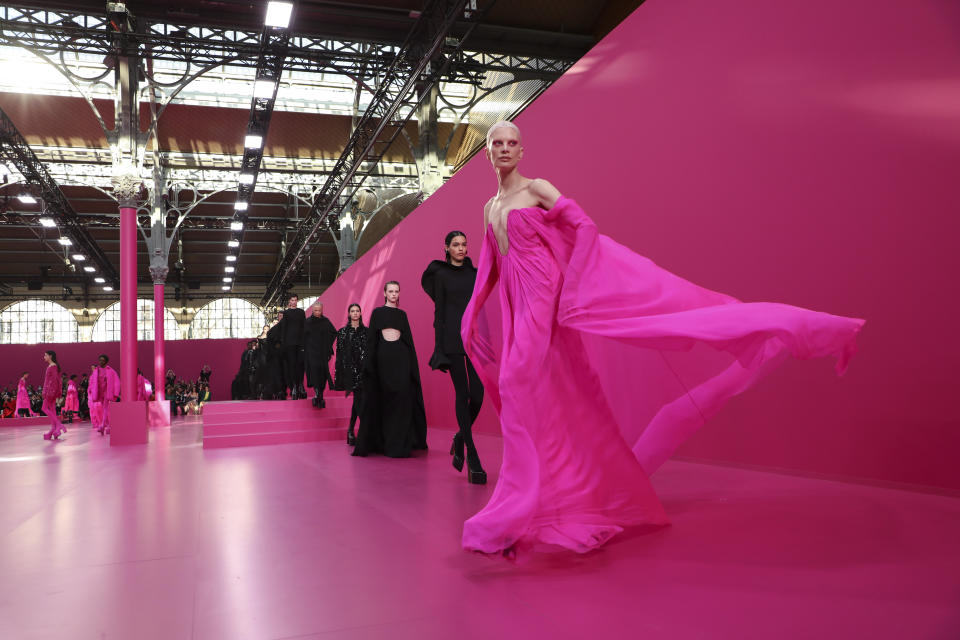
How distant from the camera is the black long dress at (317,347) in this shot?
8.93m

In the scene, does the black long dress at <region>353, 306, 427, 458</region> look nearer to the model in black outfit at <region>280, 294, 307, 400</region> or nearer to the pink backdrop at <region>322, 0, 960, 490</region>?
the pink backdrop at <region>322, 0, 960, 490</region>

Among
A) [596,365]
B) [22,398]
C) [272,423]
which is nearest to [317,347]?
[272,423]

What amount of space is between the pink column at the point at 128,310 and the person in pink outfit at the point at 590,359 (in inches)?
374

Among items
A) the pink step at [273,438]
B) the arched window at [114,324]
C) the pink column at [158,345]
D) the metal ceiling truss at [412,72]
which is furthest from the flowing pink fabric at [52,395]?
the arched window at [114,324]

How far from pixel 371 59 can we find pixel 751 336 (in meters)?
12.0

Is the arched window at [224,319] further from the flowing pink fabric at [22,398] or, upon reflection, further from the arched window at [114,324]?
the flowing pink fabric at [22,398]

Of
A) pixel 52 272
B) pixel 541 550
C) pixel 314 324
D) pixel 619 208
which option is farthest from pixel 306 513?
pixel 52 272

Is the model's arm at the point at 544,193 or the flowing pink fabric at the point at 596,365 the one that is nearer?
the flowing pink fabric at the point at 596,365

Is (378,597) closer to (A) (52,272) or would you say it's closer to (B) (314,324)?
(B) (314,324)

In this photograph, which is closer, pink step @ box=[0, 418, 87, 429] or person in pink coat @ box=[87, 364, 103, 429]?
person in pink coat @ box=[87, 364, 103, 429]

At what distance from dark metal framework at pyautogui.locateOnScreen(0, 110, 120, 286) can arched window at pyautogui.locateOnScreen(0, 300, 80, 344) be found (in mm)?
7518

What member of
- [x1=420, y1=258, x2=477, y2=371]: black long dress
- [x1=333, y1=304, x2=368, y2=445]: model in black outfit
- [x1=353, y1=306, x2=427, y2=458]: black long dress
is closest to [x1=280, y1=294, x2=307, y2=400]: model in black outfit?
[x1=333, y1=304, x2=368, y2=445]: model in black outfit

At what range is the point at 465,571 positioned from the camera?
2164 mm

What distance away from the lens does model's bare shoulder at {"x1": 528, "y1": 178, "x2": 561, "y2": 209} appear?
8.98 ft
